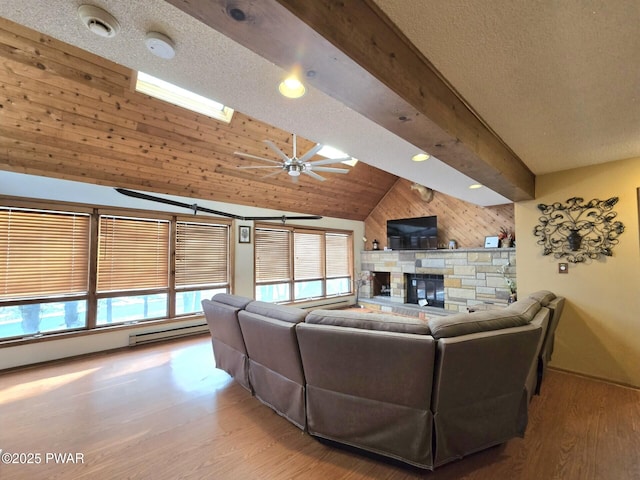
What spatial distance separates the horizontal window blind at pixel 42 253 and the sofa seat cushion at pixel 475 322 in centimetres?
466

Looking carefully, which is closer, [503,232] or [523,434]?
[523,434]

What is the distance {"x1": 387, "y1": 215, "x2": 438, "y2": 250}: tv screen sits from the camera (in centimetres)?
630

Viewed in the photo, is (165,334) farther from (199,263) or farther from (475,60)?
(475,60)

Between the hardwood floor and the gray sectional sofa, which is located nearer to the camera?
the gray sectional sofa

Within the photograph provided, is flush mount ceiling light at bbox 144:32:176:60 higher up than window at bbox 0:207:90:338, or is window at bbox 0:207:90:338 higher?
flush mount ceiling light at bbox 144:32:176:60

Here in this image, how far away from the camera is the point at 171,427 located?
7.24ft

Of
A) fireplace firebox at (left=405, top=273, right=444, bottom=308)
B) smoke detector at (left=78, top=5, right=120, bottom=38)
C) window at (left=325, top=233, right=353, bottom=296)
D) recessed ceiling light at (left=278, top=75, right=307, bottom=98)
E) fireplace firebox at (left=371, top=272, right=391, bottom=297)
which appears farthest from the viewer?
fireplace firebox at (left=371, top=272, right=391, bottom=297)

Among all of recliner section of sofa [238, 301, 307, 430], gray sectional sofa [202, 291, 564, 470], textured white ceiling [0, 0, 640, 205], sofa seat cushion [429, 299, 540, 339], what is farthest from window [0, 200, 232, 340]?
sofa seat cushion [429, 299, 540, 339]

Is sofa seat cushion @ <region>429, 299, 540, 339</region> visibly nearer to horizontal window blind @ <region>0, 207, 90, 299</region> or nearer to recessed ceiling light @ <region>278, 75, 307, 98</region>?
recessed ceiling light @ <region>278, 75, 307, 98</region>

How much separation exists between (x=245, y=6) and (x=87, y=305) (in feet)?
15.4

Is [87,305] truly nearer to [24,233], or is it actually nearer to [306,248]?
[24,233]

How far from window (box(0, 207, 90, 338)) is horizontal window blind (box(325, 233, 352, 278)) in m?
4.90

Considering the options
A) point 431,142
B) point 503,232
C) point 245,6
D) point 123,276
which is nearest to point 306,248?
point 123,276

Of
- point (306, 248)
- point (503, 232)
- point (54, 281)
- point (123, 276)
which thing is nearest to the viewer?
point (54, 281)
